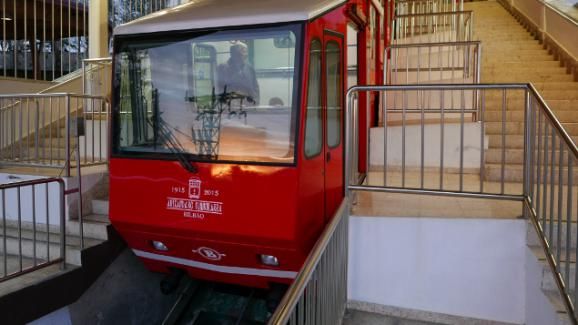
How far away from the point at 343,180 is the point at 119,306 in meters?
2.58

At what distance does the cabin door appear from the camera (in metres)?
3.34

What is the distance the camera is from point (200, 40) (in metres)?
3.22

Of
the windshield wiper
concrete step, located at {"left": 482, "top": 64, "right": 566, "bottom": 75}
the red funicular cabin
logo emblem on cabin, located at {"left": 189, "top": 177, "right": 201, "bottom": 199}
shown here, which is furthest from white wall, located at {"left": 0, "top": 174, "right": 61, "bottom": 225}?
concrete step, located at {"left": 482, "top": 64, "right": 566, "bottom": 75}

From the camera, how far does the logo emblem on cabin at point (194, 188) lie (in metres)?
3.15

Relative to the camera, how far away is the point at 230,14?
3143 mm

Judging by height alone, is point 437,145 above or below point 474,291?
above

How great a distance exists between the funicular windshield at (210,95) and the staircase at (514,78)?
272 centimetres

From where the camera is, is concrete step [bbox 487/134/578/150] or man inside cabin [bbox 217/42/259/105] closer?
man inside cabin [bbox 217/42/259/105]

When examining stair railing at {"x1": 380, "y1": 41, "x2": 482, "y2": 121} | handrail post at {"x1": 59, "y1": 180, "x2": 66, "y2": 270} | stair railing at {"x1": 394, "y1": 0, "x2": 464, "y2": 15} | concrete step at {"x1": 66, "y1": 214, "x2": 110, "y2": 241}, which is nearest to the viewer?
handrail post at {"x1": 59, "y1": 180, "x2": 66, "y2": 270}

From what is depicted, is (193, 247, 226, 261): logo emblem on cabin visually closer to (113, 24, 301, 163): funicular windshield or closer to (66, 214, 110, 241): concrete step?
(113, 24, 301, 163): funicular windshield

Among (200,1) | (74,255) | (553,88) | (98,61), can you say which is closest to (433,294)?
(200,1)

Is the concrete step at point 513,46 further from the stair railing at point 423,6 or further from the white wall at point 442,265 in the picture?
the white wall at point 442,265

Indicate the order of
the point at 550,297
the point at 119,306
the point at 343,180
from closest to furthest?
1. the point at 550,297
2. the point at 343,180
3. the point at 119,306

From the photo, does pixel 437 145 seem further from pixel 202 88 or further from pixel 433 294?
pixel 202 88
